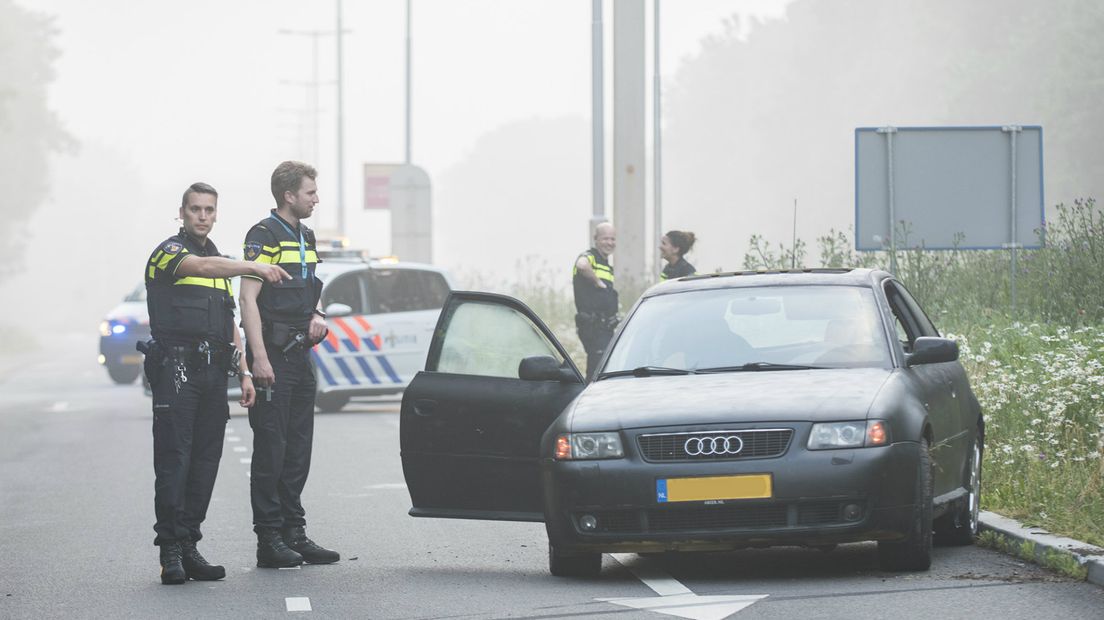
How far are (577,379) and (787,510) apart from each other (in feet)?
4.92

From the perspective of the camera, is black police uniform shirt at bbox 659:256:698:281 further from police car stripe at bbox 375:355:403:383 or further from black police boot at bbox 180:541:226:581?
black police boot at bbox 180:541:226:581

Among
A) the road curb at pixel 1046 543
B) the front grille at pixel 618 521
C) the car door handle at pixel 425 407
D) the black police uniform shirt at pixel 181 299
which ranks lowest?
the road curb at pixel 1046 543

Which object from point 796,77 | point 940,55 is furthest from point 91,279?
point 940,55

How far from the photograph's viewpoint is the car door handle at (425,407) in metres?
9.02

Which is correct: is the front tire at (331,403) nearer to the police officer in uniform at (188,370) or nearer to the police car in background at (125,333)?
the police car in background at (125,333)

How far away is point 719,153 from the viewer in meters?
99.9

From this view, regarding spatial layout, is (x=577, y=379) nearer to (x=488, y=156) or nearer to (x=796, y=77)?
(x=796, y=77)

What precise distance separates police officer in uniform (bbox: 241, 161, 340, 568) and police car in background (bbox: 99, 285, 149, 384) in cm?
2044

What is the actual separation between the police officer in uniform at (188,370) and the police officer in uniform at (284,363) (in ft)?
0.66

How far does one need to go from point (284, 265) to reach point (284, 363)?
1.54 feet

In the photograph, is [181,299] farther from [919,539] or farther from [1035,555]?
[1035,555]

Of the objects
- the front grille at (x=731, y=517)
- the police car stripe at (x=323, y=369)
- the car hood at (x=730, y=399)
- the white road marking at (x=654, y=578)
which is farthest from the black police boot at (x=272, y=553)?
the police car stripe at (x=323, y=369)

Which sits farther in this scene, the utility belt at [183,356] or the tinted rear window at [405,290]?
the tinted rear window at [405,290]

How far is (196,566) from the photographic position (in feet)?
28.6
